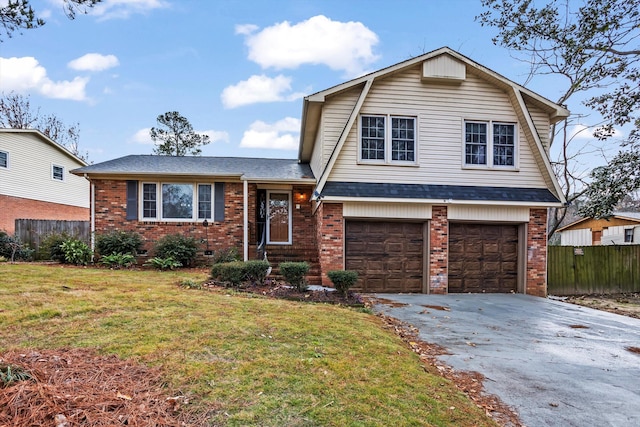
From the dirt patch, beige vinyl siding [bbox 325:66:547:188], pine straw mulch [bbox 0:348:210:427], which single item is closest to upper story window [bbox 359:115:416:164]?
beige vinyl siding [bbox 325:66:547:188]

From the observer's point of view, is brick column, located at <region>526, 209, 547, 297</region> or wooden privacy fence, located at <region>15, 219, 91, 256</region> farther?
wooden privacy fence, located at <region>15, 219, 91, 256</region>

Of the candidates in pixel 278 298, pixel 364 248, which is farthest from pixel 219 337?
pixel 364 248

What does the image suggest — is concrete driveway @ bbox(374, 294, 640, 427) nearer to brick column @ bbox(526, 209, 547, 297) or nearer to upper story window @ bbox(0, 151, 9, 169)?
brick column @ bbox(526, 209, 547, 297)

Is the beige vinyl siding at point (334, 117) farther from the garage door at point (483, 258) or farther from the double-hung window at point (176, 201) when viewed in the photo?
the double-hung window at point (176, 201)

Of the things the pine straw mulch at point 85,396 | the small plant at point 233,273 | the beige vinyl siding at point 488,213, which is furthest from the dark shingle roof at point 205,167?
the pine straw mulch at point 85,396

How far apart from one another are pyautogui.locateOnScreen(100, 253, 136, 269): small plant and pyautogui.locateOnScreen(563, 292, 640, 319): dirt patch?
14.1m

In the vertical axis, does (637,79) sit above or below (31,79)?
below

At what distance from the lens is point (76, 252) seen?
11969 millimetres

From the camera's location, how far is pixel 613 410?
3.63 metres

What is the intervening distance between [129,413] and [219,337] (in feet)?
6.10

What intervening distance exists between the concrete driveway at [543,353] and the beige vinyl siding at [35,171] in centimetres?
2023

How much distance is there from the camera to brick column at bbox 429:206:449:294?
10508mm

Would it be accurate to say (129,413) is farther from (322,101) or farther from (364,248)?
(322,101)

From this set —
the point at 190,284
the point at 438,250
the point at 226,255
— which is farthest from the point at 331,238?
the point at 226,255
